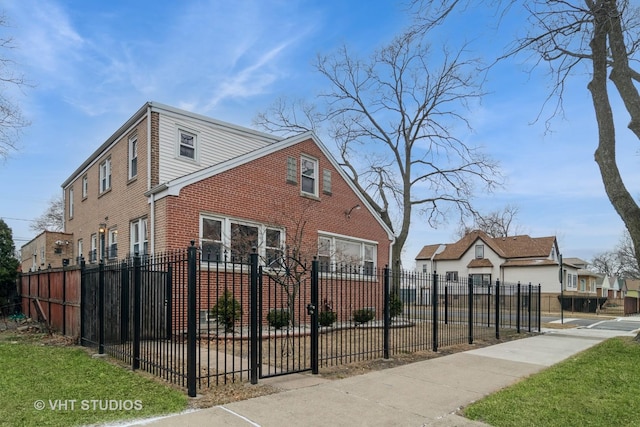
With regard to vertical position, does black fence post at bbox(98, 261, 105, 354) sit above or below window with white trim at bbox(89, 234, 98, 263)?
below

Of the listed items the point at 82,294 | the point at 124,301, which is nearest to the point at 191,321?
the point at 124,301

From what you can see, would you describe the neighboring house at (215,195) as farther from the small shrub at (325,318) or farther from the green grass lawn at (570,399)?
the green grass lawn at (570,399)

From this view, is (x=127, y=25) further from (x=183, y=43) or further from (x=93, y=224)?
(x=93, y=224)

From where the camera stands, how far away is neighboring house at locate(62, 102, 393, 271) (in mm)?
12625

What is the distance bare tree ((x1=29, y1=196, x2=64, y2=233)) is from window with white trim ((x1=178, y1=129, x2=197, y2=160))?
37252 millimetres

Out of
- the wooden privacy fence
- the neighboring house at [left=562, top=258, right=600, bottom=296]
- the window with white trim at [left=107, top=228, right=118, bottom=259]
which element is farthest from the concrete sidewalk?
the neighboring house at [left=562, top=258, right=600, bottom=296]

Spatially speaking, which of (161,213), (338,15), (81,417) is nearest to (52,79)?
(161,213)

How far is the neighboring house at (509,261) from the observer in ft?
133

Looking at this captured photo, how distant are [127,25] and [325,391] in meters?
10.9

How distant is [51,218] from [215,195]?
4113cm

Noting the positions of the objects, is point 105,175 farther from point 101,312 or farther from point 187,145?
point 101,312

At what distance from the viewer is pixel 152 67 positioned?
14781mm

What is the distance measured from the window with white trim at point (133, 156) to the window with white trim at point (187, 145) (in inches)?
60.8

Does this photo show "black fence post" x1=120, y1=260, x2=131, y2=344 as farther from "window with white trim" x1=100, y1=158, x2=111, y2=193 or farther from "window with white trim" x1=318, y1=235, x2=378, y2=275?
"window with white trim" x1=100, y1=158, x2=111, y2=193
